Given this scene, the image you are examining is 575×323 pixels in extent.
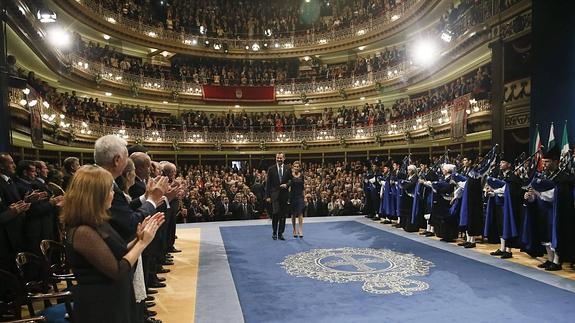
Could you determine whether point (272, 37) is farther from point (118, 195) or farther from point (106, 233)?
point (106, 233)

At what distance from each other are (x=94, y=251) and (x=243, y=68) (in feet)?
79.2

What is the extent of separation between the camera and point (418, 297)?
4.89 metres

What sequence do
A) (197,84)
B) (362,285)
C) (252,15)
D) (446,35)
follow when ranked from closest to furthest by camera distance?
(362,285)
(446,35)
(197,84)
(252,15)

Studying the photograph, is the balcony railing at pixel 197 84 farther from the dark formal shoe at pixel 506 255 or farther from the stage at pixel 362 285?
the dark formal shoe at pixel 506 255

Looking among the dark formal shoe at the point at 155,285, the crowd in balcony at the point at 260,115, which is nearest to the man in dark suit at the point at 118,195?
the dark formal shoe at the point at 155,285

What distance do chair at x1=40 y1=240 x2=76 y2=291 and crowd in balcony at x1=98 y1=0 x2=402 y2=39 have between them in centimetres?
2004

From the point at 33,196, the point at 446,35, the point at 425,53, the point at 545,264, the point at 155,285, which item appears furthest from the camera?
the point at 425,53

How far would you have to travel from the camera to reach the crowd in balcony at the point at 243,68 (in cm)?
2125

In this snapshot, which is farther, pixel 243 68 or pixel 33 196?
pixel 243 68

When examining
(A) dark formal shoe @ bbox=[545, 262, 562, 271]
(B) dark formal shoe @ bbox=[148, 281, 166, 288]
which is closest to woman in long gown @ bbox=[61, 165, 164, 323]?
(B) dark formal shoe @ bbox=[148, 281, 166, 288]

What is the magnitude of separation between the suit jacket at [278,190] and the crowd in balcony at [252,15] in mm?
16143

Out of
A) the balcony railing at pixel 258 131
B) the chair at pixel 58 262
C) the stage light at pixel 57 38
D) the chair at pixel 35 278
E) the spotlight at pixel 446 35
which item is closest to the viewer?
the chair at pixel 35 278

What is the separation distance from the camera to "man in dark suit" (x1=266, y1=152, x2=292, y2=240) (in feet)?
29.3

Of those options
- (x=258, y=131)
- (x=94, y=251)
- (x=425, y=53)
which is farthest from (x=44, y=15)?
(x=425, y=53)
